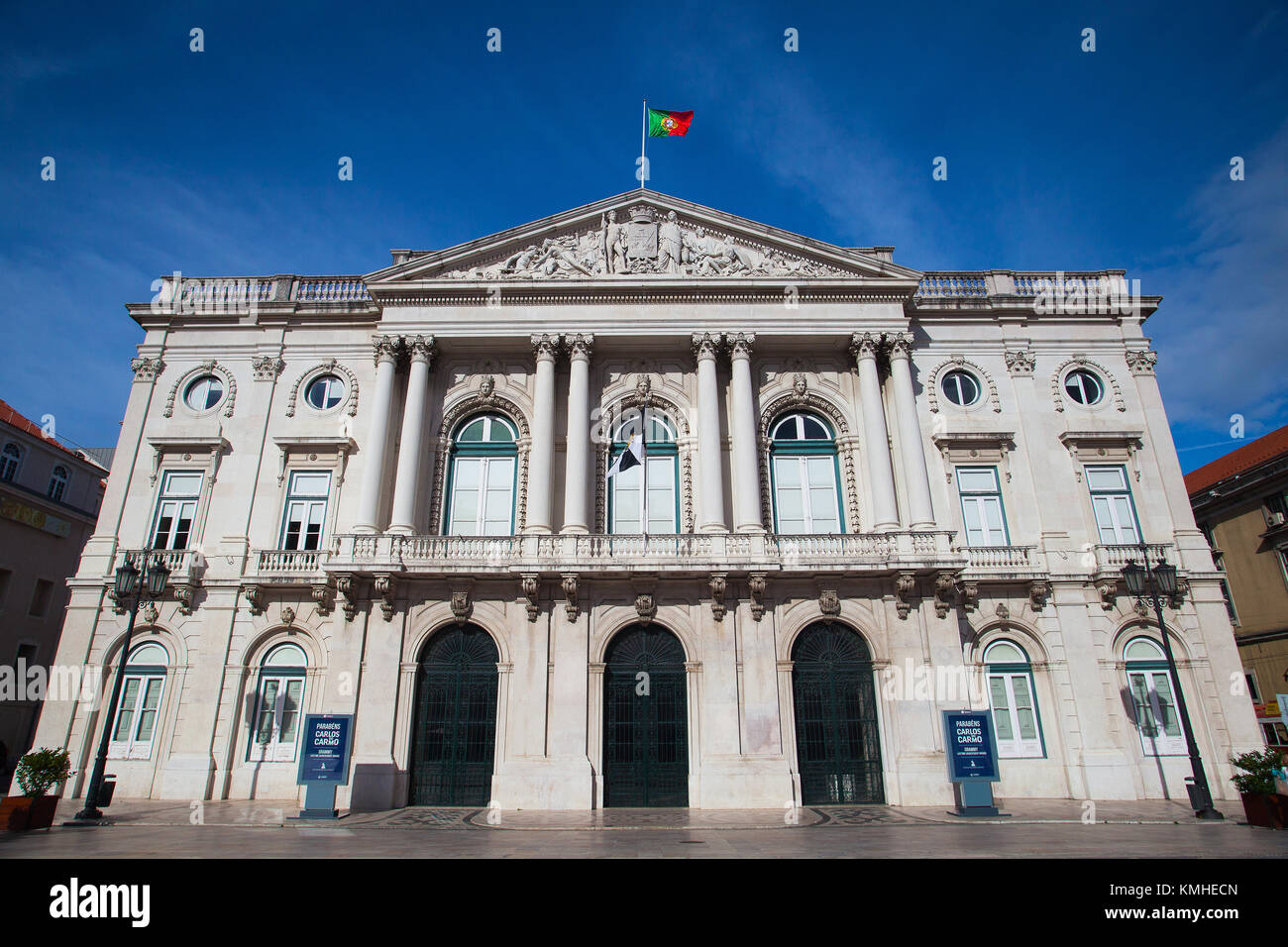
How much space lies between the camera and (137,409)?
2292cm

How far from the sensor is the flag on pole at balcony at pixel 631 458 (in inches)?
841

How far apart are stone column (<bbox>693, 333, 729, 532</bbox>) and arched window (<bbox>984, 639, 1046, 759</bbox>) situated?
8.62m

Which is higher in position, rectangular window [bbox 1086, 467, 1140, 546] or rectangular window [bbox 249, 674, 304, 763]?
rectangular window [bbox 1086, 467, 1140, 546]

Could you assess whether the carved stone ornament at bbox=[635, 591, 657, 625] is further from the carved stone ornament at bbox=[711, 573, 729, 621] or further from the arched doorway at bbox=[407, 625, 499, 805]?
the arched doorway at bbox=[407, 625, 499, 805]

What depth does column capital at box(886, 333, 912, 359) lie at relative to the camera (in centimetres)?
2261

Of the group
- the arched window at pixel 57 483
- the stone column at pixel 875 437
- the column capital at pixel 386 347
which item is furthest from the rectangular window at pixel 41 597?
the stone column at pixel 875 437

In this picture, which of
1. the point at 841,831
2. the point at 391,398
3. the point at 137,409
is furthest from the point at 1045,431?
the point at 137,409

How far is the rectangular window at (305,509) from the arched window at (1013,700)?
792 inches

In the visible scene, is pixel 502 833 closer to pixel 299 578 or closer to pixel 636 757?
pixel 636 757

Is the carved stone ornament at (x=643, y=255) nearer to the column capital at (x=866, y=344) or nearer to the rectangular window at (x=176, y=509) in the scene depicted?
the column capital at (x=866, y=344)

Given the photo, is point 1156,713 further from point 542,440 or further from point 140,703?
point 140,703

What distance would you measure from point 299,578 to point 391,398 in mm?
6043

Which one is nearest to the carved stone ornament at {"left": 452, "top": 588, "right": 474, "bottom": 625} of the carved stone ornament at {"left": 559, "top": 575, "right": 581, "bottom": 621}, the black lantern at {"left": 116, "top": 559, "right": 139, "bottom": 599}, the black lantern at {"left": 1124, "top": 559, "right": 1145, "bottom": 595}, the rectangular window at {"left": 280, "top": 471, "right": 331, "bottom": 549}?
the carved stone ornament at {"left": 559, "top": 575, "right": 581, "bottom": 621}

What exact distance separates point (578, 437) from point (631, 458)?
67.8 inches
